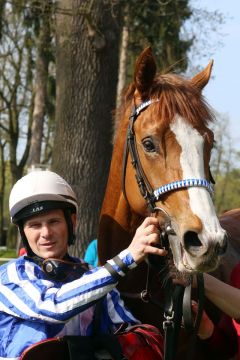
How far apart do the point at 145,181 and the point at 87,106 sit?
441cm

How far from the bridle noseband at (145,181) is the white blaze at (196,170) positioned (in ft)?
0.09

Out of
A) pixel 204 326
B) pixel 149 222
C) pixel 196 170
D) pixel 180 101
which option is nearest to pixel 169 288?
pixel 204 326

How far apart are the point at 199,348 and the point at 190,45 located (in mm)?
12362

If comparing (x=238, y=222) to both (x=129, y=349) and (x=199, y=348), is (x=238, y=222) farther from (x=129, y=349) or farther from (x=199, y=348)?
(x=129, y=349)

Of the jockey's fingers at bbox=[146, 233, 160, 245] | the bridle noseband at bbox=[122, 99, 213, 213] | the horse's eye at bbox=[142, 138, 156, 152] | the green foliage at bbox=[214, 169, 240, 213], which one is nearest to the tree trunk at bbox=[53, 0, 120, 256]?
the bridle noseband at bbox=[122, 99, 213, 213]

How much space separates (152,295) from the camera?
9.55 ft

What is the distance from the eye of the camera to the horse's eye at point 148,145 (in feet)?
8.79

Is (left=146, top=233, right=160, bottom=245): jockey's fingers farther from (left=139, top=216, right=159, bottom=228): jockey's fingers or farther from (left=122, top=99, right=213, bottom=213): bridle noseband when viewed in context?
(left=122, top=99, right=213, bottom=213): bridle noseband

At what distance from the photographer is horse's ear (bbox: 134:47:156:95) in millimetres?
2795

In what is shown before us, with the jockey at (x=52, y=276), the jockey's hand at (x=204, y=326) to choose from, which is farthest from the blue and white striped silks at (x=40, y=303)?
the jockey's hand at (x=204, y=326)

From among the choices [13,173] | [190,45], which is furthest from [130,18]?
[13,173]

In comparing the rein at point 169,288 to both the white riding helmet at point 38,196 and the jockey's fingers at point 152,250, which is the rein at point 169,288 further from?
the white riding helmet at point 38,196

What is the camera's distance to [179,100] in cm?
271

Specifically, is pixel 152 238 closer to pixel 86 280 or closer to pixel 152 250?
pixel 152 250
